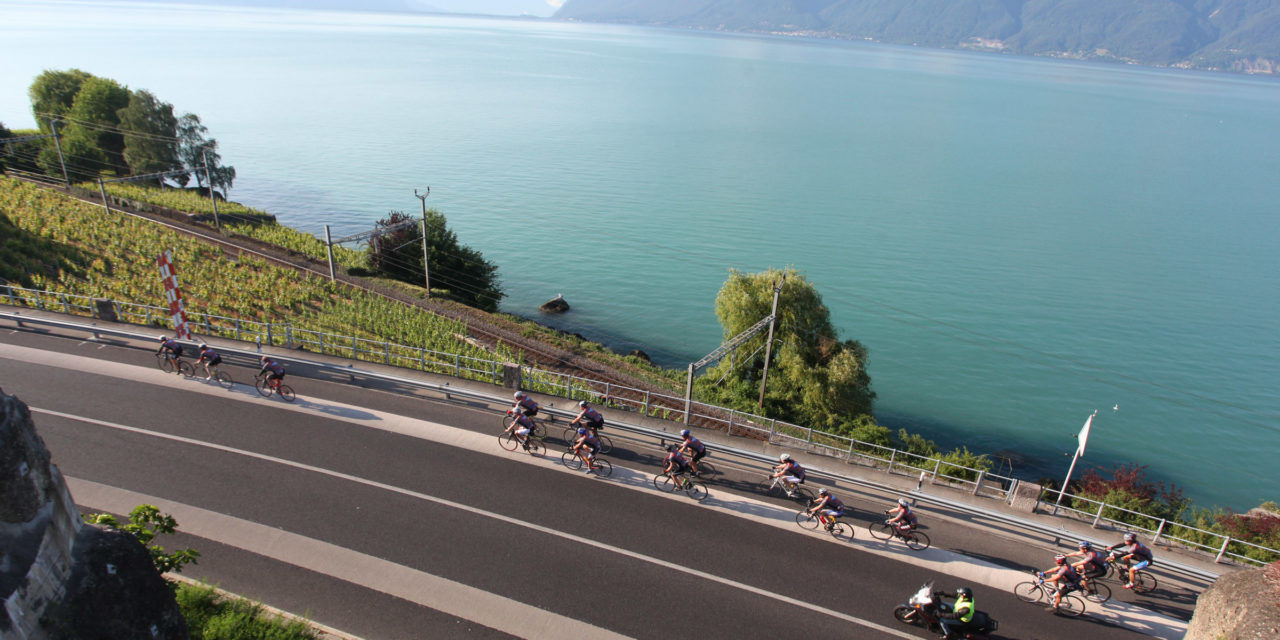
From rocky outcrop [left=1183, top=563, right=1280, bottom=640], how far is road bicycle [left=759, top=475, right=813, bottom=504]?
7.30 meters

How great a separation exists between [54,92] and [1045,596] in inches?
4069

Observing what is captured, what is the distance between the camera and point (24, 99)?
121m

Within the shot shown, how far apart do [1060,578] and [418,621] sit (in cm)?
1251

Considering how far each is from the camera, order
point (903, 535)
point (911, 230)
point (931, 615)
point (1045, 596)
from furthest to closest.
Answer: point (911, 230), point (903, 535), point (1045, 596), point (931, 615)

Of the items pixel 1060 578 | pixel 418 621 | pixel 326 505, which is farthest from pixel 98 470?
pixel 1060 578

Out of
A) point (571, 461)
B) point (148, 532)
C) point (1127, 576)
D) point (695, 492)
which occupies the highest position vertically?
point (1127, 576)


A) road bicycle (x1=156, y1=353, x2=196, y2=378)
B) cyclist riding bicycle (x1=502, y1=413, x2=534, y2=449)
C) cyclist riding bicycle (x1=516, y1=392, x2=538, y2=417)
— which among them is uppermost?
cyclist riding bicycle (x1=516, y1=392, x2=538, y2=417)

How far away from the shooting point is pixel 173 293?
782 inches

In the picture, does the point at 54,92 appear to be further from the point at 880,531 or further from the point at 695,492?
the point at 880,531

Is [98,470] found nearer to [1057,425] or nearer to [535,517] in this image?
[535,517]

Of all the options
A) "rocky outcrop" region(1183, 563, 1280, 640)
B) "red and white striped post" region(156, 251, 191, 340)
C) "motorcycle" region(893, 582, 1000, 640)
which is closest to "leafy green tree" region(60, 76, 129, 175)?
"red and white striped post" region(156, 251, 191, 340)

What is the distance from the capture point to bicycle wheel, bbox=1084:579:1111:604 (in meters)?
13.6

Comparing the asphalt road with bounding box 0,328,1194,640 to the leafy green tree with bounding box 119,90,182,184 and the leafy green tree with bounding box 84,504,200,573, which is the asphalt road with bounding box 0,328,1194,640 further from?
the leafy green tree with bounding box 119,90,182,184

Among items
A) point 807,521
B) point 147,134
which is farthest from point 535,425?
point 147,134
